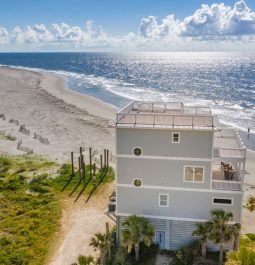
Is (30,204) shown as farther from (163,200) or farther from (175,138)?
(175,138)

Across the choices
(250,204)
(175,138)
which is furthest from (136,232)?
(250,204)

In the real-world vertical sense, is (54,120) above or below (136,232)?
below

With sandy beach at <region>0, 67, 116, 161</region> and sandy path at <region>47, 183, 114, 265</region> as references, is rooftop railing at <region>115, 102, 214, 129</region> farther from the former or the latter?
sandy beach at <region>0, 67, 116, 161</region>

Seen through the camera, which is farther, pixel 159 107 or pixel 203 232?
pixel 159 107

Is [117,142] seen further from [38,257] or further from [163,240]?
[38,257]

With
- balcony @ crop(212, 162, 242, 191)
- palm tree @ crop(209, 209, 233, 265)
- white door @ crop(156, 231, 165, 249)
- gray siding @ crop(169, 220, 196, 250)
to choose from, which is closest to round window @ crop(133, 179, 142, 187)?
gray siding @ crop(169, 220, 196, 250)
